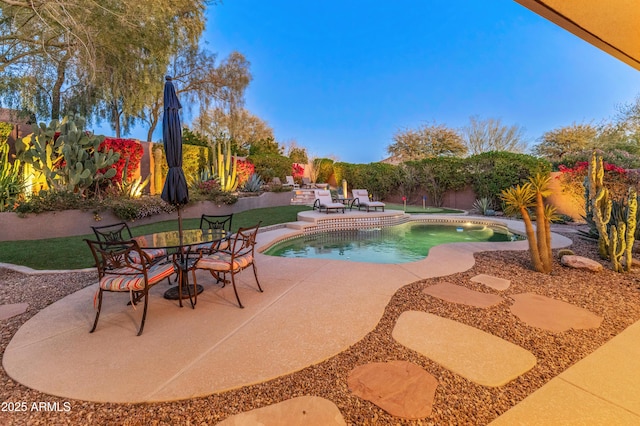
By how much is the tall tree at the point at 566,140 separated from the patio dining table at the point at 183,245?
22065 millimetres

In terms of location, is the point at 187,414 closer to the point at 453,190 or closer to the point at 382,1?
the point at 453,190

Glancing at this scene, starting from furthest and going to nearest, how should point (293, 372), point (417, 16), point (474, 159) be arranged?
point (417, 16)
point (474, 159)
point (293, 372)

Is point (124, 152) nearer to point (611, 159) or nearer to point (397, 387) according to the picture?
point (397, 387)

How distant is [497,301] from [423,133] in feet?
82.8

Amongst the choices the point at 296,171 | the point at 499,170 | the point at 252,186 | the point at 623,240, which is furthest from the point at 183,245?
the point at 296,171

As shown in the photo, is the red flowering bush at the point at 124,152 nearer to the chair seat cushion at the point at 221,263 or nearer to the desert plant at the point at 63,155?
the desert plant at the point at 63,155

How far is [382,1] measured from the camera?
22.7 meters

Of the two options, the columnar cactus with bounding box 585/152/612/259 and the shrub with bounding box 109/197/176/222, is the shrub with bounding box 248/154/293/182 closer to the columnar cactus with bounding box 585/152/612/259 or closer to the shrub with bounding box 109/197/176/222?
the shrub with bounding box 109/197/176/222

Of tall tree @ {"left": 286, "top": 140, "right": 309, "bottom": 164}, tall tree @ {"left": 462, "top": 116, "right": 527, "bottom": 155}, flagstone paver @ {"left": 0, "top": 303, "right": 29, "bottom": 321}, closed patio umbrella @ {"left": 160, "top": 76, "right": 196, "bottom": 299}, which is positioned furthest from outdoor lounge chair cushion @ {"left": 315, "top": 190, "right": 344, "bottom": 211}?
tall tree @ {"left": 462, "top": 116, "right": 527, "bottom": 155}

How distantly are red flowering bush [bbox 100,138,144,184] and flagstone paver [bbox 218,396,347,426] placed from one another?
907cm

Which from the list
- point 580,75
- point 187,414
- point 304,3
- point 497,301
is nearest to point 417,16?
point 304,3

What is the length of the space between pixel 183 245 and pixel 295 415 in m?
1.96

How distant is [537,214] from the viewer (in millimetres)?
4031

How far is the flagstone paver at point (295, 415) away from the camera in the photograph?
1552mm
